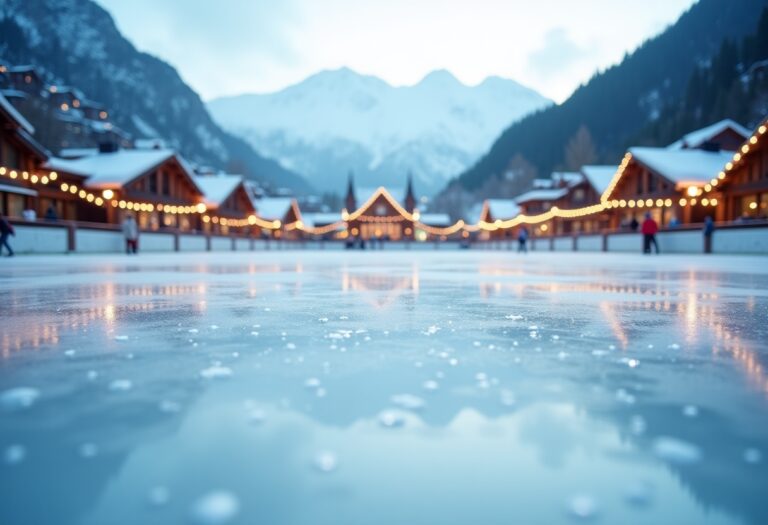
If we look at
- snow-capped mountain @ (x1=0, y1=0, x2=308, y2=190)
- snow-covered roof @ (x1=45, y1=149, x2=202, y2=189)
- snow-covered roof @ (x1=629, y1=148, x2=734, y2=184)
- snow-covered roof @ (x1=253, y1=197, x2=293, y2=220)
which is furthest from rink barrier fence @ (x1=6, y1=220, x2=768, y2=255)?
snow-capped mountain @ (x1=0, y1=0, x2=308, y2=190)

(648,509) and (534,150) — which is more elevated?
(534,150)

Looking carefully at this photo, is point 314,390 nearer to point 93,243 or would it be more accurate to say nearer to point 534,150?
point 93,243

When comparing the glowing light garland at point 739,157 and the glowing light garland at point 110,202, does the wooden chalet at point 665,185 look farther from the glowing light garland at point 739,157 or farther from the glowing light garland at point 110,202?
the glowing light garland at point 110,202

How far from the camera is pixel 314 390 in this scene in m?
1.49

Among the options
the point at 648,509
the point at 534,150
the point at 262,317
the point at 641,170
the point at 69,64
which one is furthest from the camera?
the point at 69,64

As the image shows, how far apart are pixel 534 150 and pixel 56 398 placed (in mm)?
96671

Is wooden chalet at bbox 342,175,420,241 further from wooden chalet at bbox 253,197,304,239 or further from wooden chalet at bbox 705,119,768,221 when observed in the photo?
wooden chalet at bbox 705,119,768,221

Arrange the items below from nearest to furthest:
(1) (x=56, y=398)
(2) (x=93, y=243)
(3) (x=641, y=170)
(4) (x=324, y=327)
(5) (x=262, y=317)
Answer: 1. (1) (x=56, y=398)
2. (4) (x=324, y=327)
3. (5) (x=262, y=317)
4. (2) (x=93, y=243)
5. (3) (x=641, y=170)

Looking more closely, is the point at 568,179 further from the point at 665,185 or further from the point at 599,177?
the point at 665,185

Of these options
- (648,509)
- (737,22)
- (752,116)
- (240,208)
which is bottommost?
(648,509)

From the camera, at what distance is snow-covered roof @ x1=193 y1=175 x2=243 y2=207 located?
126ft

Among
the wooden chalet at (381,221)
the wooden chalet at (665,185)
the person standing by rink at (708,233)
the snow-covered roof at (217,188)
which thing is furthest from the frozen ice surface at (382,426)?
the wooden chalet at (381,221)

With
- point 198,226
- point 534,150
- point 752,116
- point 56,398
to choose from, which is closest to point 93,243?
point 198,226

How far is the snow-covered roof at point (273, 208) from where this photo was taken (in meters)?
54.7
